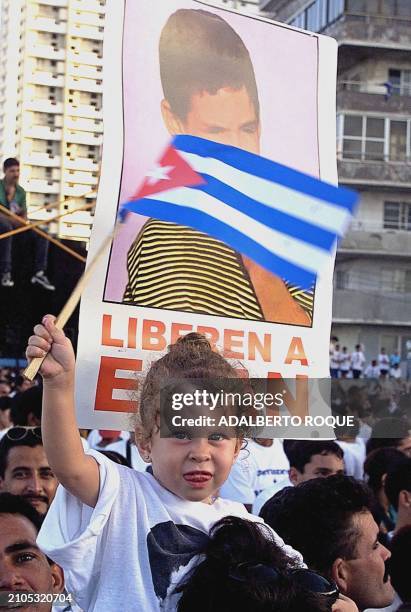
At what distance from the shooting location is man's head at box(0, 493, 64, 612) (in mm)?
2730

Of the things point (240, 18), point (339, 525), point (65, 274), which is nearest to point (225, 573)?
point (339, 525)

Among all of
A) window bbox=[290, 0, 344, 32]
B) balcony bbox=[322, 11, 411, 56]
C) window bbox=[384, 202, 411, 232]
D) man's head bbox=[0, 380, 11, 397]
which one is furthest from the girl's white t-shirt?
balcony bbox=[322, 11, 411, 56]

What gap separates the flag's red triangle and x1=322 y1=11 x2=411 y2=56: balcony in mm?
10685

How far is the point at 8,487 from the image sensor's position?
4098 millimetres

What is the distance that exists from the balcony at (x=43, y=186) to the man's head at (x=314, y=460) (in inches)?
54.2

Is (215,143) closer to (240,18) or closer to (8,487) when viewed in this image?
(240,18)

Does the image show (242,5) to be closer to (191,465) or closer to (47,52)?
(47,52)

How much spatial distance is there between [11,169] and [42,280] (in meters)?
3.12

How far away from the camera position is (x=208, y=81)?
3.39m

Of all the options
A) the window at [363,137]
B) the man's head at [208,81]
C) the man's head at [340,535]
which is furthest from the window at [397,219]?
the man's head at [340,535]

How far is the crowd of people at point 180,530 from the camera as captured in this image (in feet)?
6.37

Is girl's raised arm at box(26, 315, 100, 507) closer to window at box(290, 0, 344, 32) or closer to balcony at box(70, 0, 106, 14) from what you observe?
balcony at box(70, 0, 106, 14)

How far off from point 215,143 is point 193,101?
0.60 ft

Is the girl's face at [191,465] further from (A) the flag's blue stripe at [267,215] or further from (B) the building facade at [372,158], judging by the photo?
(B) the building facade at [372,158]
